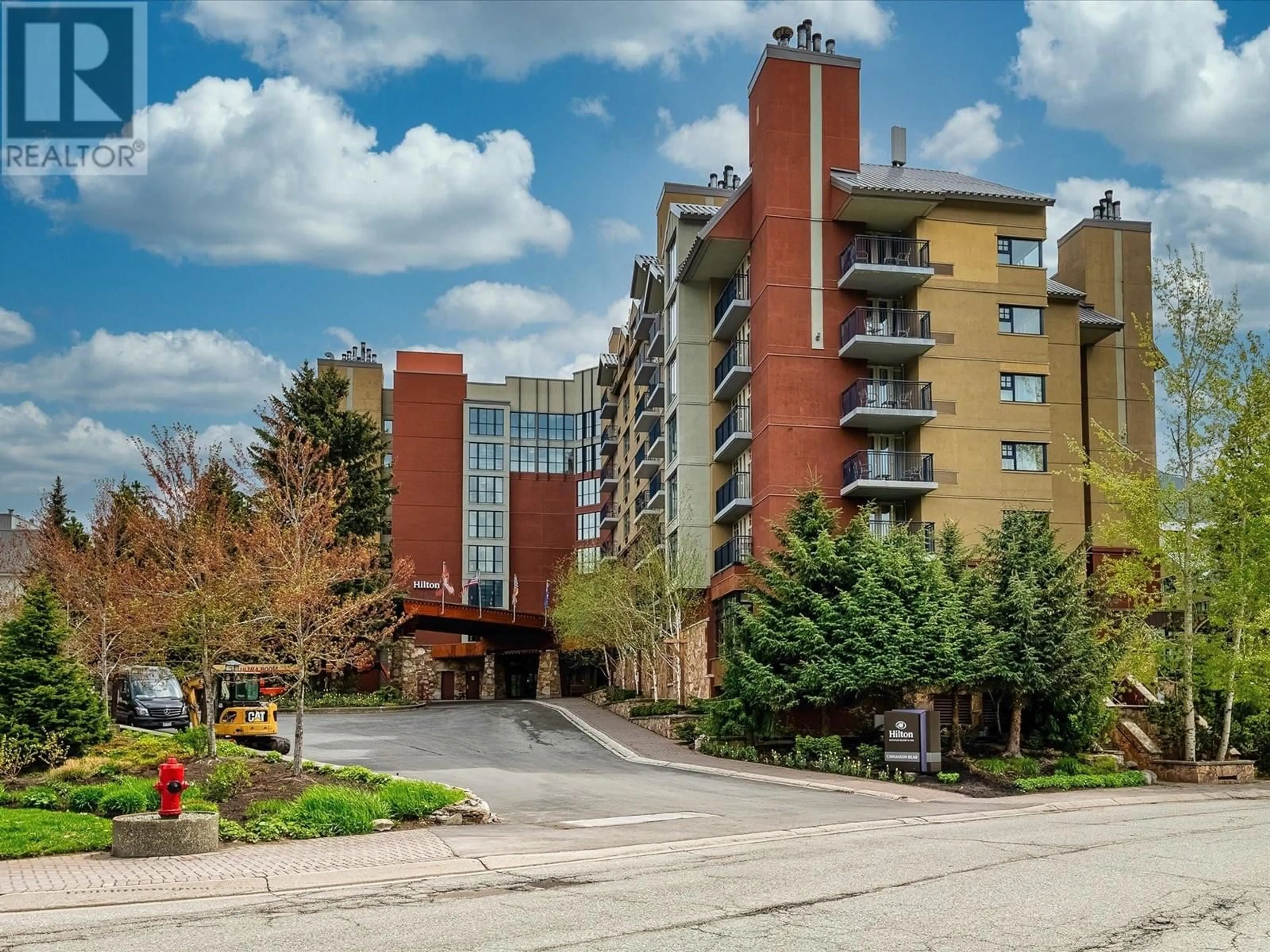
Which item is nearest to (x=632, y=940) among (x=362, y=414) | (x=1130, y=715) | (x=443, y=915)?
(x=443, y=915)

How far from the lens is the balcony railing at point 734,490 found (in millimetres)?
45281

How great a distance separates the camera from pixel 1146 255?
5531 centimetres

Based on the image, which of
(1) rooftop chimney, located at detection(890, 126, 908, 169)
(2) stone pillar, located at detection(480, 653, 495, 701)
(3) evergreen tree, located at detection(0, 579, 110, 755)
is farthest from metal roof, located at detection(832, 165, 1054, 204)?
(2) stone pillar, located at detection(480, 653, 495, 701)

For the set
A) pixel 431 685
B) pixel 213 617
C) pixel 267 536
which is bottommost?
pixel 431 685

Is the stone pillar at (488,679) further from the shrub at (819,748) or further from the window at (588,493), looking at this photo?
the shrub at (819,748)

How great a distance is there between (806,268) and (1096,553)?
16443 mm

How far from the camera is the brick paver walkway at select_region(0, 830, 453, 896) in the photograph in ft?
42.2

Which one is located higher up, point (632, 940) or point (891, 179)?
point (891, 179)

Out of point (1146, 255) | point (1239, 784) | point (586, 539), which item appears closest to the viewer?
point (1239, 784)

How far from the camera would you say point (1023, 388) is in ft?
148

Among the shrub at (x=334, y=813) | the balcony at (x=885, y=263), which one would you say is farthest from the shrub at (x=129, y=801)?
the balcony at (x=885, y=263)

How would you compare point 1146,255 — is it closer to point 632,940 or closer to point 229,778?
point 229,778

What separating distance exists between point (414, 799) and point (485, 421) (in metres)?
78.5

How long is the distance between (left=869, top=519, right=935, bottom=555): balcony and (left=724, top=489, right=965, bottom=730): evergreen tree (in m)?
9.07
